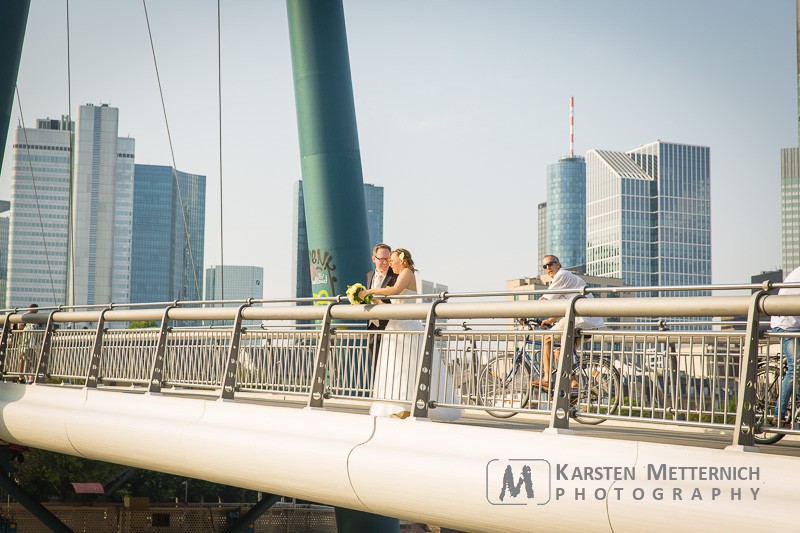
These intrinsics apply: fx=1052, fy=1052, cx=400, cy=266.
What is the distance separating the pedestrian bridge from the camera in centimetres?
652

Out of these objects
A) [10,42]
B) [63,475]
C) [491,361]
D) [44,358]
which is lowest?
[63,475]

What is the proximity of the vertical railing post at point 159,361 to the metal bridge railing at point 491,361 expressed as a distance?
0.02 metres

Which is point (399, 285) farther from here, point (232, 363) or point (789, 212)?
point (789, 212)

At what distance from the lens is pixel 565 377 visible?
7750 millimetres

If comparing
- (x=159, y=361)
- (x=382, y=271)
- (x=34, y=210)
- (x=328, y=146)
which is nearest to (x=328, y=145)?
(x=328, y=146)

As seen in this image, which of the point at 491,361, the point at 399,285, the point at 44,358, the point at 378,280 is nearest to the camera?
the point at 491,361

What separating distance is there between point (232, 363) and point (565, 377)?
5068 mm

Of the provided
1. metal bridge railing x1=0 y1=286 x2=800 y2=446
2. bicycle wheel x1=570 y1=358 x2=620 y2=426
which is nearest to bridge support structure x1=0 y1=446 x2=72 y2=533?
metal bridge railing x1=0 y1=286 x2=800 y2=446

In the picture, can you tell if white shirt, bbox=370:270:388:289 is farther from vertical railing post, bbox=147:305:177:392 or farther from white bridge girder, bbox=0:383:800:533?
vertical railing post, bbox=147:305:177:392

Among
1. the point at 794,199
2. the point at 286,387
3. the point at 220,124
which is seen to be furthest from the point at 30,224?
the point at 286,387

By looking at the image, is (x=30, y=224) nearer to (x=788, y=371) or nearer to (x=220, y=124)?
(x=220, y=124)

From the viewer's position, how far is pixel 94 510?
119ft

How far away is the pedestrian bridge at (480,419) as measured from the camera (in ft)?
21.4

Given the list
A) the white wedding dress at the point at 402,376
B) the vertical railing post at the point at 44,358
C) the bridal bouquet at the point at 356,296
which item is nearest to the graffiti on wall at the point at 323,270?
the vertical railing post at the point at 44,358
